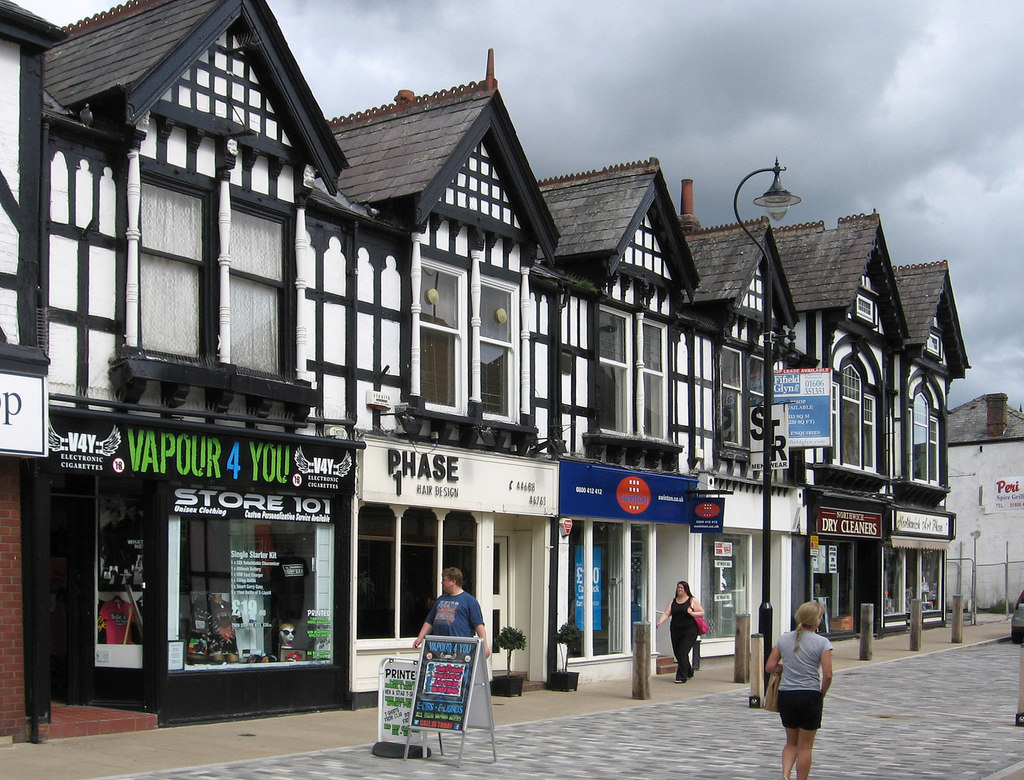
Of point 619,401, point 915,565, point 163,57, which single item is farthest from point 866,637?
point 163,57

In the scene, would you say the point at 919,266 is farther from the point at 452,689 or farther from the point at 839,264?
the point at 452,689

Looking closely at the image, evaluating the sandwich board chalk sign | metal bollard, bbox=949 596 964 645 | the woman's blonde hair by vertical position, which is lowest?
metal bollard, bbox=949 596 964 645

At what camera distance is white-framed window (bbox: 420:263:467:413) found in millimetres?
17906

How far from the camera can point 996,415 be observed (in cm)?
5125

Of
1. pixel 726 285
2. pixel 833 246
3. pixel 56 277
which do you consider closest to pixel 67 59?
pixel 56 277

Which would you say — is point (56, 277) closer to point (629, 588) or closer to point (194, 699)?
point (194, 699)

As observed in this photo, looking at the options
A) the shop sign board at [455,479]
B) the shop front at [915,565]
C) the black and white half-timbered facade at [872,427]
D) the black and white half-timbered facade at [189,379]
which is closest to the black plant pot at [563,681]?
the shop sign board at [455,479]

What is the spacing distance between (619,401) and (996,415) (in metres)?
33.5

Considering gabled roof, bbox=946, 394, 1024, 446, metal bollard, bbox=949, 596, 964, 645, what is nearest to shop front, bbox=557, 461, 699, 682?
metal bollard, bbox=949, 596, 964, 645

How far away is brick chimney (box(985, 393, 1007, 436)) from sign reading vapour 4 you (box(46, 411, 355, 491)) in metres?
40.3

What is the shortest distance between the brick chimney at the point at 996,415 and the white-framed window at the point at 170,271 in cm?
4261

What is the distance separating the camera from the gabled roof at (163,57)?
13.6 metres

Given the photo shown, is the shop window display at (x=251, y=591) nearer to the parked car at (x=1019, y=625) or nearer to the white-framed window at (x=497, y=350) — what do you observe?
the white-framed window at (x=497, y=350)

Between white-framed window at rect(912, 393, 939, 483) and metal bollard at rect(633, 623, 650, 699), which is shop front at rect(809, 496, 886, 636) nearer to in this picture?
white-framed window at rect(912, 393, 939, 483)
